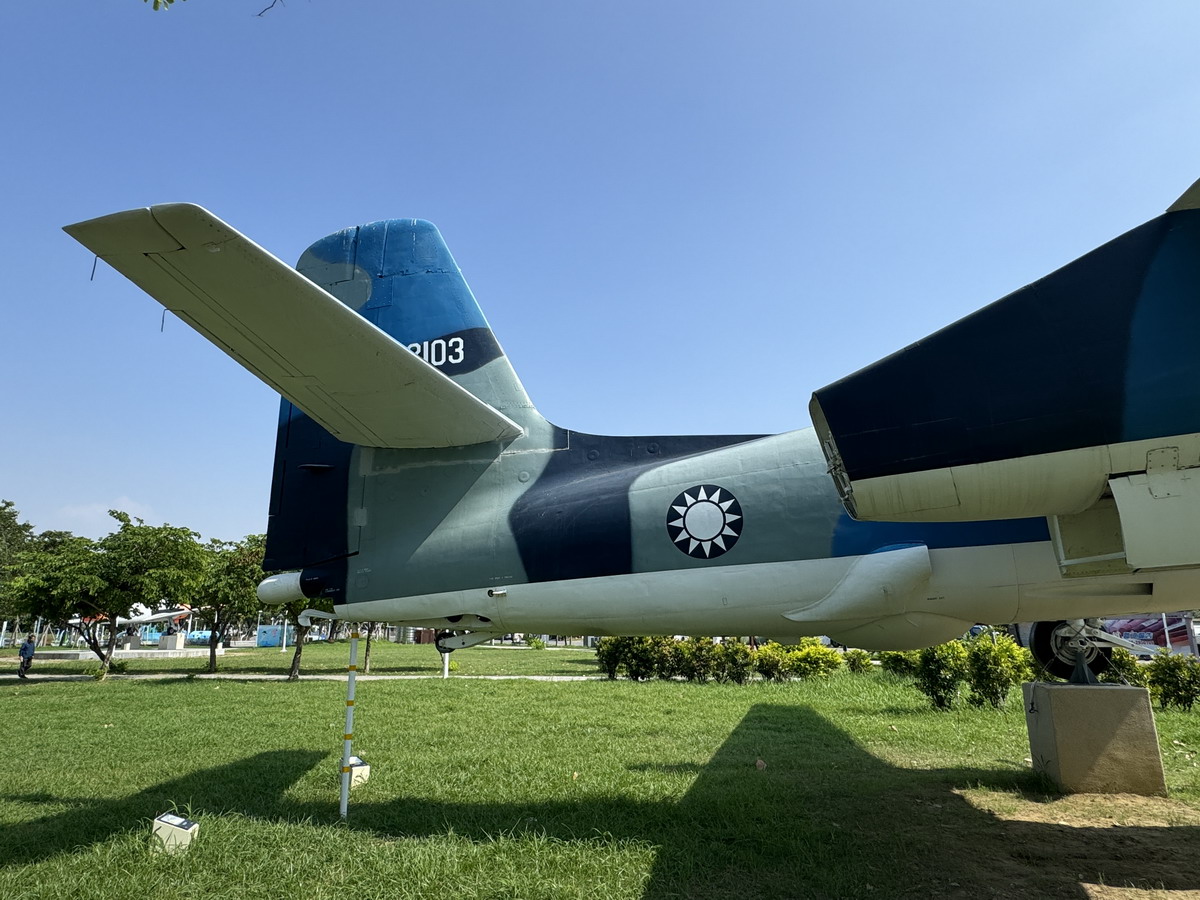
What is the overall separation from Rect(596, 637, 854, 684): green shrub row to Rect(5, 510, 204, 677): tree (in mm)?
14526

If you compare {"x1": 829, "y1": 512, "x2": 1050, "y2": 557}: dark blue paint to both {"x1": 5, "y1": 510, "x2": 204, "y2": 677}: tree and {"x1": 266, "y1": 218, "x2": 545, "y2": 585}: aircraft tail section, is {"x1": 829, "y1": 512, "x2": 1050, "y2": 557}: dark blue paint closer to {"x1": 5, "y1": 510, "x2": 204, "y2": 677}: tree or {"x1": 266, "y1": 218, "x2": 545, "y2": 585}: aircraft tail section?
{"x1": 266, "y1": 218, "x2": 545, "y2": 585}: aircraft tail section

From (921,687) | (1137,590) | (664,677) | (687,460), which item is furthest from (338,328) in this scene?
(664,677)

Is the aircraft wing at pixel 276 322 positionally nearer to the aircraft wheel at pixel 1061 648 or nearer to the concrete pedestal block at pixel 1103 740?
the concrete pedestal block at pixel 1103 740

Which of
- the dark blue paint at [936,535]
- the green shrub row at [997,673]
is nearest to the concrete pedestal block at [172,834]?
the dark blue paint at [936,535]

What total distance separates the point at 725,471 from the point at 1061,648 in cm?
468

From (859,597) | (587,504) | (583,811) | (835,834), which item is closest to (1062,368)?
(859,597)

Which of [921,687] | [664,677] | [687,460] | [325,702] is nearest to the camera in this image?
[687,460]

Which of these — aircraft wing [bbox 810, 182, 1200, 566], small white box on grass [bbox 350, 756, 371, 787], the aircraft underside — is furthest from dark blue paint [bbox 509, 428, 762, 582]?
small white box on grass [bbox 350, 756, 371, 787]

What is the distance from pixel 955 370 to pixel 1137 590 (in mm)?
2843

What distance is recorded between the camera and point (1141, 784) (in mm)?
6023

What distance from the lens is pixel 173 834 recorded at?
4945 mm

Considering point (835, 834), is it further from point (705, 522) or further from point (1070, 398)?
point (1070, 398)

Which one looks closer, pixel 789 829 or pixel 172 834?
pixel 172 834

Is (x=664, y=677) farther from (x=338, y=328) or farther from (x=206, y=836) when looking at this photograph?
(x=338, y=328)
